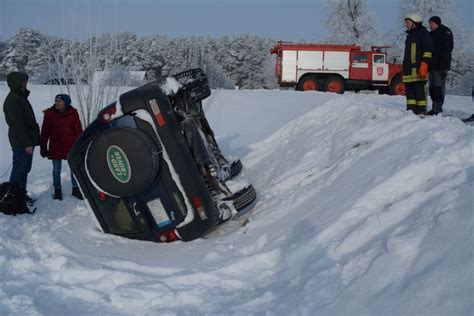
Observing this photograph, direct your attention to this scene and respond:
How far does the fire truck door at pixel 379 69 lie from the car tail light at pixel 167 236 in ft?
59.9

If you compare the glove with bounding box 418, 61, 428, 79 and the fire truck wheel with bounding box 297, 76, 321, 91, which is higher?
the glove with bounding box 418, 61, 428, 79

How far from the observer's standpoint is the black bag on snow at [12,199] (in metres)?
5.67

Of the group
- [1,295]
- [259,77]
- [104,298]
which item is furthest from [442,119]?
[259,77]

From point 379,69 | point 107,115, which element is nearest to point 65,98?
point 107,115

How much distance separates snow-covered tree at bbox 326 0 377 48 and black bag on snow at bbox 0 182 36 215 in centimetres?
3418

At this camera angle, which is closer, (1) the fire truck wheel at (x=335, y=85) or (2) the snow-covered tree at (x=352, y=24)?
(1) the fire truck wheel at (x=335, y=85)

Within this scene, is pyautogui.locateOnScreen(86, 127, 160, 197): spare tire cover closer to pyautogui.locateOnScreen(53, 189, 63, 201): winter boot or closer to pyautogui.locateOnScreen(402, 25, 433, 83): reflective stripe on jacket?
pyautogui.locateOnScreen(53, 189, 63, 201): winter boot

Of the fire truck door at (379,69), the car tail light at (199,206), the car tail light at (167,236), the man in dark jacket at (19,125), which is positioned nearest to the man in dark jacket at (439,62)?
the car tail light at (199,206)

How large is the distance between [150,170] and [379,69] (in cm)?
1859

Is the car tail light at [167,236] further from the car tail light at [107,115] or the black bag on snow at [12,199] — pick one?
the black bag on snow at [12,199]

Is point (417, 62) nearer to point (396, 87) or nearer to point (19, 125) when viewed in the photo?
point (19, 125)

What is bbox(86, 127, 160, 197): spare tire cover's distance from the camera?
4.63 metres

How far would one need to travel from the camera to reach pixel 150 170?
4.64 meters

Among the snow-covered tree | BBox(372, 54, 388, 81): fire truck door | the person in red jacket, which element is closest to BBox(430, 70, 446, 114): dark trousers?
the person in red jacket
